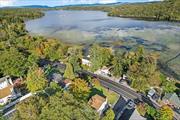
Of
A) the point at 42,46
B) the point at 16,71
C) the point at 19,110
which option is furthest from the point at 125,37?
the point at 19,110

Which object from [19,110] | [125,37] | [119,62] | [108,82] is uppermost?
[19,110]

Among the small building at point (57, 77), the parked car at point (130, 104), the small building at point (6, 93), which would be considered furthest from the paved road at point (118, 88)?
the small building at point (6, 93)

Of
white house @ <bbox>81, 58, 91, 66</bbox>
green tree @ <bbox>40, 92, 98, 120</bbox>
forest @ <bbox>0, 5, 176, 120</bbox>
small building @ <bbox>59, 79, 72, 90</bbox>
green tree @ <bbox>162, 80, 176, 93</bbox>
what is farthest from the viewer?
white house @ <bbox>81, 58, 91, 66</bbox>

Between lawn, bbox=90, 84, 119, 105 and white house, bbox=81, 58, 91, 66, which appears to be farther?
white house, bbox=81, 58, 91, 66

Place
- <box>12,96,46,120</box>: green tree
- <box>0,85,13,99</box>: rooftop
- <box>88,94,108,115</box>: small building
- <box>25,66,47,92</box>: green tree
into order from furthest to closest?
1. <box>0,85,13,99</box>: rooftop
2. <box>25,66,47,92</box>: green tree
3. <box>88,94,108,115</box>: small building
4. <box>12,96,46,120</box>: green tree

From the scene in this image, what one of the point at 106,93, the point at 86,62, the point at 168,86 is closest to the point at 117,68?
the point at 106,93

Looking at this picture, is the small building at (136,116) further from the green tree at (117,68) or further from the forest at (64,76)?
the green tree at (117,68)

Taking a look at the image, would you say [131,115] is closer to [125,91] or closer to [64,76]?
[125,91]

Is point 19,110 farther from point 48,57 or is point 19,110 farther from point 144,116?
point 48,57

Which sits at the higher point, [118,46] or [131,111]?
[131,111]

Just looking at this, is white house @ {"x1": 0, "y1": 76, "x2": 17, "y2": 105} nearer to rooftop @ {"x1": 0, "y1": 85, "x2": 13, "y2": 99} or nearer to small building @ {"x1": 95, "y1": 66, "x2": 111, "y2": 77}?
rooftop @ {"x1": 0, "y1": 85, "x2": 13, "y2": 99}

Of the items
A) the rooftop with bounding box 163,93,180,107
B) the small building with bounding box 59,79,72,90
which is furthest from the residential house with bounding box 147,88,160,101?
the small building with bounding box 59,79,72,90
